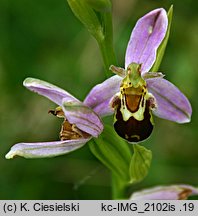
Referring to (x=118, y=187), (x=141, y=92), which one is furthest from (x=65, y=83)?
(x=141, y=92)

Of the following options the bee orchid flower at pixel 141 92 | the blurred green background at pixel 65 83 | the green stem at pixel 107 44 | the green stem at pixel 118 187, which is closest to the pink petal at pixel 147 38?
the bee orchid flower at pixel 141 92

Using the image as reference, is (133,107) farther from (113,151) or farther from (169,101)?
(113,151)

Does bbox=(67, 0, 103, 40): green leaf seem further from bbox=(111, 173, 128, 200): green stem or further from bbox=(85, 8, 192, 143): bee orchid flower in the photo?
bbox=(111, 173, 128, 200): green stem

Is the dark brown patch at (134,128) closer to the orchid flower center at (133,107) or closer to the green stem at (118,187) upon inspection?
the orchid flower center at (133,107)

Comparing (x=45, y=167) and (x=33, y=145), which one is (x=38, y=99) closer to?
(x=45, y=167)

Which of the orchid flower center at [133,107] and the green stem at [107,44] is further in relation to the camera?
the green stem at [107,44]

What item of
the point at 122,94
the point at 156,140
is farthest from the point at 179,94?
the point at 156,140
